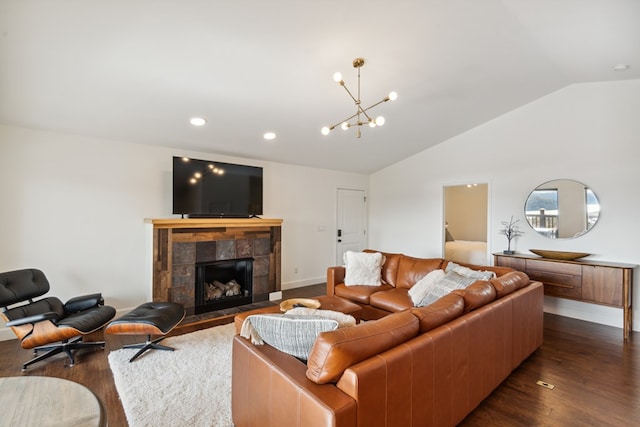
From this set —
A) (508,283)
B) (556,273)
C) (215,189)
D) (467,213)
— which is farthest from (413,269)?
(467,213)

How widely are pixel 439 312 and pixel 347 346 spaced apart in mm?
798

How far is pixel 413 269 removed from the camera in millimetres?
3775

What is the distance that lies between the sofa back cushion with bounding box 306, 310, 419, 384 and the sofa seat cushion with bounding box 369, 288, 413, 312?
171 cm

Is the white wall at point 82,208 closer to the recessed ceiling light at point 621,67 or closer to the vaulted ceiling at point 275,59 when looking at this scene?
the vaulted ceiling at point 275,59

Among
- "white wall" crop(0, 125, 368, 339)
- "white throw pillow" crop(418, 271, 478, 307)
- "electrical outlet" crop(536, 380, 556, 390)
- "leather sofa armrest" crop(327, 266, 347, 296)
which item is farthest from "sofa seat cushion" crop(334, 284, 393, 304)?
"white wall" crop(0, 125, 368, 339)

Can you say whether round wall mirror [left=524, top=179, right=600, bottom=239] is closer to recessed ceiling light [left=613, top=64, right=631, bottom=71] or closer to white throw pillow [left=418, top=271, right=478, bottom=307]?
recessed ceiling light [left=613, top=64, right=631, bottom=71]

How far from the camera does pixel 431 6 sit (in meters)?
2.32

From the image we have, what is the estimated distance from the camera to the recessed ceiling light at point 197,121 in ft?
11.6

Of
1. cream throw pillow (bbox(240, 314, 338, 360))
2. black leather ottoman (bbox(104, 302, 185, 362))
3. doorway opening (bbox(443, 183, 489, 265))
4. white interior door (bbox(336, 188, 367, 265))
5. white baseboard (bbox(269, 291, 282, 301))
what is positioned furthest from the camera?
doorway opening (bbox(443, 183, 489, 265))

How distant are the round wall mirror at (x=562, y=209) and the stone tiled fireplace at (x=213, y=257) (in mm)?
3909

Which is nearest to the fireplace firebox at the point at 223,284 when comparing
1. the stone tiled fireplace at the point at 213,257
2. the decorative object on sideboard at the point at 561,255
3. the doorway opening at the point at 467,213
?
the stone tiled fireplace at the point at 213,257

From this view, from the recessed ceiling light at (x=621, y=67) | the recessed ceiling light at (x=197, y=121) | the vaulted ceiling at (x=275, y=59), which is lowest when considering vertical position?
the recessed ceiling light at (x=197, y=121)

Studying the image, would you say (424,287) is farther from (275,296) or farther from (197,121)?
(197,121)

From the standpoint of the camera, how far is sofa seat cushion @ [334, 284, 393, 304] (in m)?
3.56
